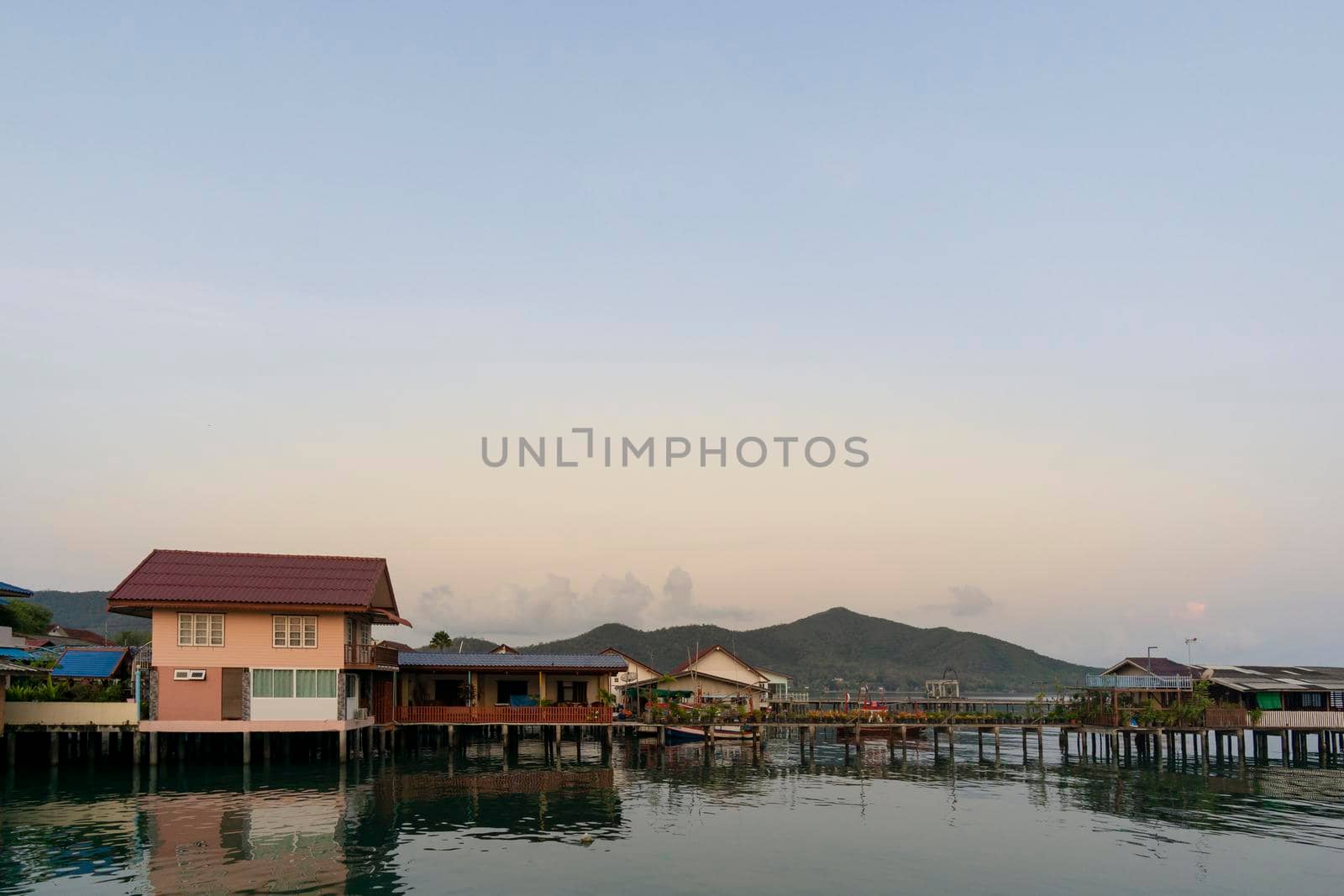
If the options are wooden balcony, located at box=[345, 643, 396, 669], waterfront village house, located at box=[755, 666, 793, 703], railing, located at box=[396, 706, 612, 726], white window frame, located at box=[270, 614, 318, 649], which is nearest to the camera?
white window frame, located at box=[270, 614, 318, 649]

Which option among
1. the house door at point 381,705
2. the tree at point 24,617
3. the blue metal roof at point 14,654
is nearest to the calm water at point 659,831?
the house door at point 381,705

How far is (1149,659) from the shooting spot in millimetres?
68438

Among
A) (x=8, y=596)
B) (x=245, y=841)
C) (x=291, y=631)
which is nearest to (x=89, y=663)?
(x=8, y=596)

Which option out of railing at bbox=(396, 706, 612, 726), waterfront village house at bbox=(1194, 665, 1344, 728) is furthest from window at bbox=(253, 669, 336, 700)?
waterfront village house at bbox=(1194, 665, 1344, 728)

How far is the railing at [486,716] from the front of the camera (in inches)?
2266

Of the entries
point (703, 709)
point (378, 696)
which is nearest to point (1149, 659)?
point (703, 709)

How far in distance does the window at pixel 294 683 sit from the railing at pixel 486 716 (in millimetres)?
7103

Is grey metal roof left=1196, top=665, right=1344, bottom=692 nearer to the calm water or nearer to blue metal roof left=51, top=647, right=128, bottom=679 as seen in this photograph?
the calm water

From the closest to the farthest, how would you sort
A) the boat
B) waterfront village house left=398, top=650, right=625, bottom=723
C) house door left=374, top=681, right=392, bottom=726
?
house door left=374, top=681, right=392, bottom=726 → waterfront village house left=398, top=650, right=625, bottom=723 → the boat

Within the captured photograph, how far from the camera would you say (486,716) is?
57.8 m

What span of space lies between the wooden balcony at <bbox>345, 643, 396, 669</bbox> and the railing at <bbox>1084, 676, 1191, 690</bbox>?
130 ft

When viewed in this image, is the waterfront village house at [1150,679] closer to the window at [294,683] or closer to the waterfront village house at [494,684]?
the waterfront village house at [494,684]

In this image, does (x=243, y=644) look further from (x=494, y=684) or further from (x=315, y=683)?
(x=494, y=684)

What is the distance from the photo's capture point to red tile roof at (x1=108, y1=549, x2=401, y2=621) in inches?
1964
